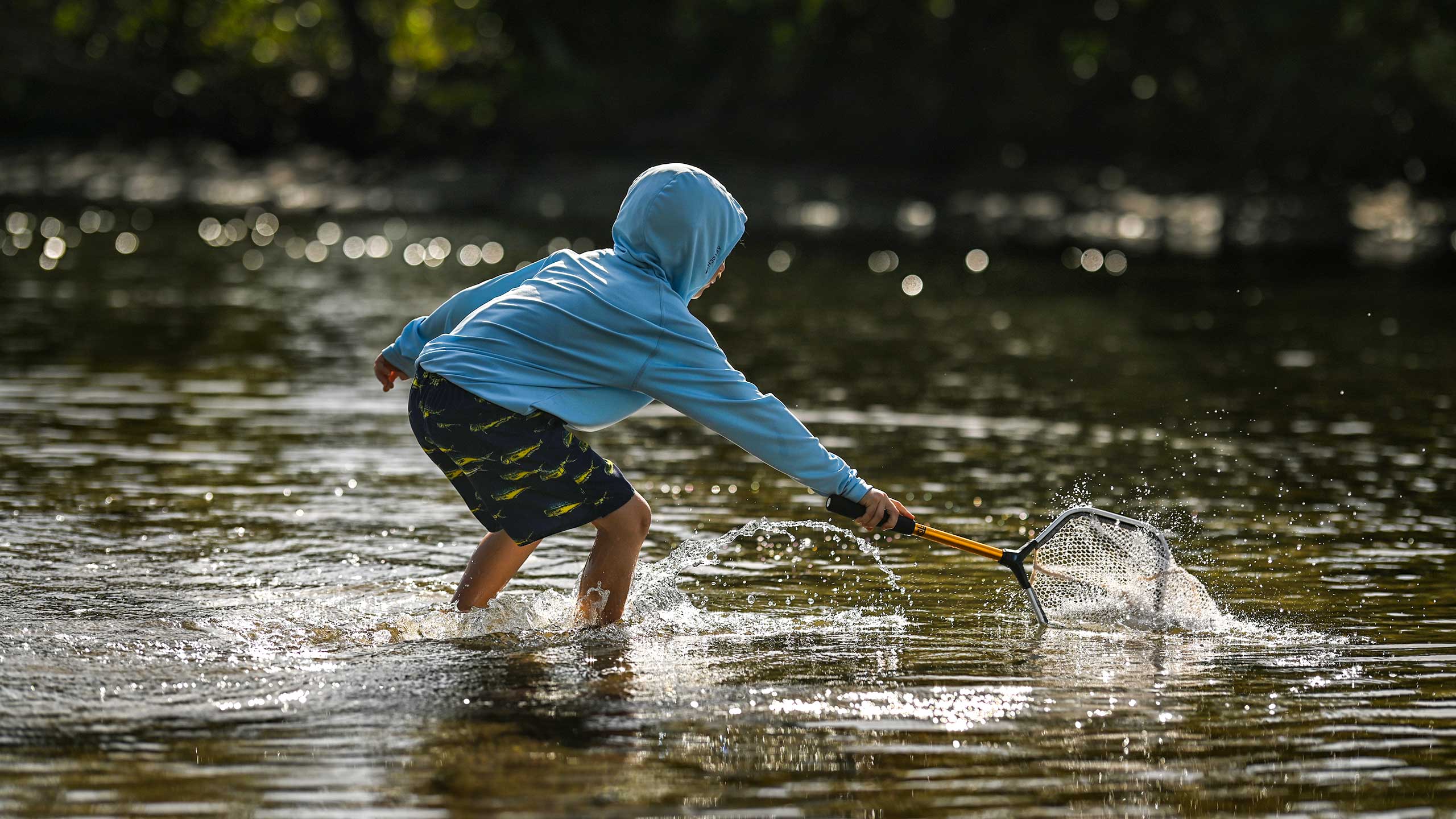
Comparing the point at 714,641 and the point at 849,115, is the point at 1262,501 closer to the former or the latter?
the point at 714,641

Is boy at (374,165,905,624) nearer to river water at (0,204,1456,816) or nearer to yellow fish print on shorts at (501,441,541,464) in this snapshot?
yellow fish print on shorts at (501,441,541,464)

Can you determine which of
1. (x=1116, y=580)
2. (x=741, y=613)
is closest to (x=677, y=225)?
(x=741, y=613)

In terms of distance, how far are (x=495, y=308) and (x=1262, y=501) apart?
15.5ft

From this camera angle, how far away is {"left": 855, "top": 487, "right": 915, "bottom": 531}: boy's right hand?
5.44m

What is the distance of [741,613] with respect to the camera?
6395 millimetres

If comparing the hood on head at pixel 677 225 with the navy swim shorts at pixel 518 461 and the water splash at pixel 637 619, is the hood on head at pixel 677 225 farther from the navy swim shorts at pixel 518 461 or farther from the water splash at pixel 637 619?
the water splash at pixel 637 619

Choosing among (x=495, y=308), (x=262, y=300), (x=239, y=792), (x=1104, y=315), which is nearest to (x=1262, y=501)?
(x=495, y=308)

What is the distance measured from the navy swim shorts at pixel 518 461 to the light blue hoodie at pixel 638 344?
0.28ft

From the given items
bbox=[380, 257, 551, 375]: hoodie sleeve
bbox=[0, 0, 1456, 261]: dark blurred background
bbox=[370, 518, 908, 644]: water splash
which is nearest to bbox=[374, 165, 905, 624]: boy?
bbox=[380, 257, 551, 375]: hoodie sleeve

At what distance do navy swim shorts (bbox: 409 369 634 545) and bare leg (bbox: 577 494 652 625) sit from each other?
0.11 meters

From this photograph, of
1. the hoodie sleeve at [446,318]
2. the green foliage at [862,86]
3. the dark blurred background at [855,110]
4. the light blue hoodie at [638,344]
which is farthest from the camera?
the green foliage at [862,86]

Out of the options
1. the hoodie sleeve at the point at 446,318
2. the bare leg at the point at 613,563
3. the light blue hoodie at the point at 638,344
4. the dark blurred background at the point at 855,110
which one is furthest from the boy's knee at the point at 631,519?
the dark blurred background at the point at 855,110

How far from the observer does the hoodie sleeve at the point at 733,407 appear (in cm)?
532

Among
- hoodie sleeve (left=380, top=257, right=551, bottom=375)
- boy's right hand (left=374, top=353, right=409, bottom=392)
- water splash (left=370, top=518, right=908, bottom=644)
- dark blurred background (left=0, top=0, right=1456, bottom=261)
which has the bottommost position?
water splash (left=370, top=518, right=908, bottom=644)
